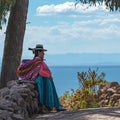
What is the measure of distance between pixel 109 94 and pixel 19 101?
613 centimetres

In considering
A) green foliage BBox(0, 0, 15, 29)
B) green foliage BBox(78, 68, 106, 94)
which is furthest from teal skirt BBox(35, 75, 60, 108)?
green foliage BBox(78, 68, 106, 94)

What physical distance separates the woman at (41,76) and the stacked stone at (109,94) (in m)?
4.34

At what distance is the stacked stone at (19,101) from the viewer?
10339mm

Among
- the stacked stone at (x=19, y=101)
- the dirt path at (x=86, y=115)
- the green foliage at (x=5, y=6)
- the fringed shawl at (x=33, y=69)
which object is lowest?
the dirt path at (x=86, y=115)

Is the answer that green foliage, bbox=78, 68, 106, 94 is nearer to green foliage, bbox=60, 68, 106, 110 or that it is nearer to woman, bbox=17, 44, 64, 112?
green foliage, bbox=60, 68, 106, 110

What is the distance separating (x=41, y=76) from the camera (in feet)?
38.6

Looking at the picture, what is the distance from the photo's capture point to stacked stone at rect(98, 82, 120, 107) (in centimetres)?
1611

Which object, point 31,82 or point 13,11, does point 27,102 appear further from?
point 13,11

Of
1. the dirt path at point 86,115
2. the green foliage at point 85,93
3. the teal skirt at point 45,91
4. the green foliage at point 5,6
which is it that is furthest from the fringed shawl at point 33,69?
the green foliage at point 85,93

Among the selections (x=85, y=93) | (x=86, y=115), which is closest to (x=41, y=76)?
(x=86, y=115)

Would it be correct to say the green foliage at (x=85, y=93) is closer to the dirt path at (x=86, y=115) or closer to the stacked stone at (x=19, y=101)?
the stacked stone at (x=19, y=101)

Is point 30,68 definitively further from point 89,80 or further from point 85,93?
point 89,80

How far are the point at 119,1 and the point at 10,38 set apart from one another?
3457mm

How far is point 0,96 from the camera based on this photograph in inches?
446
